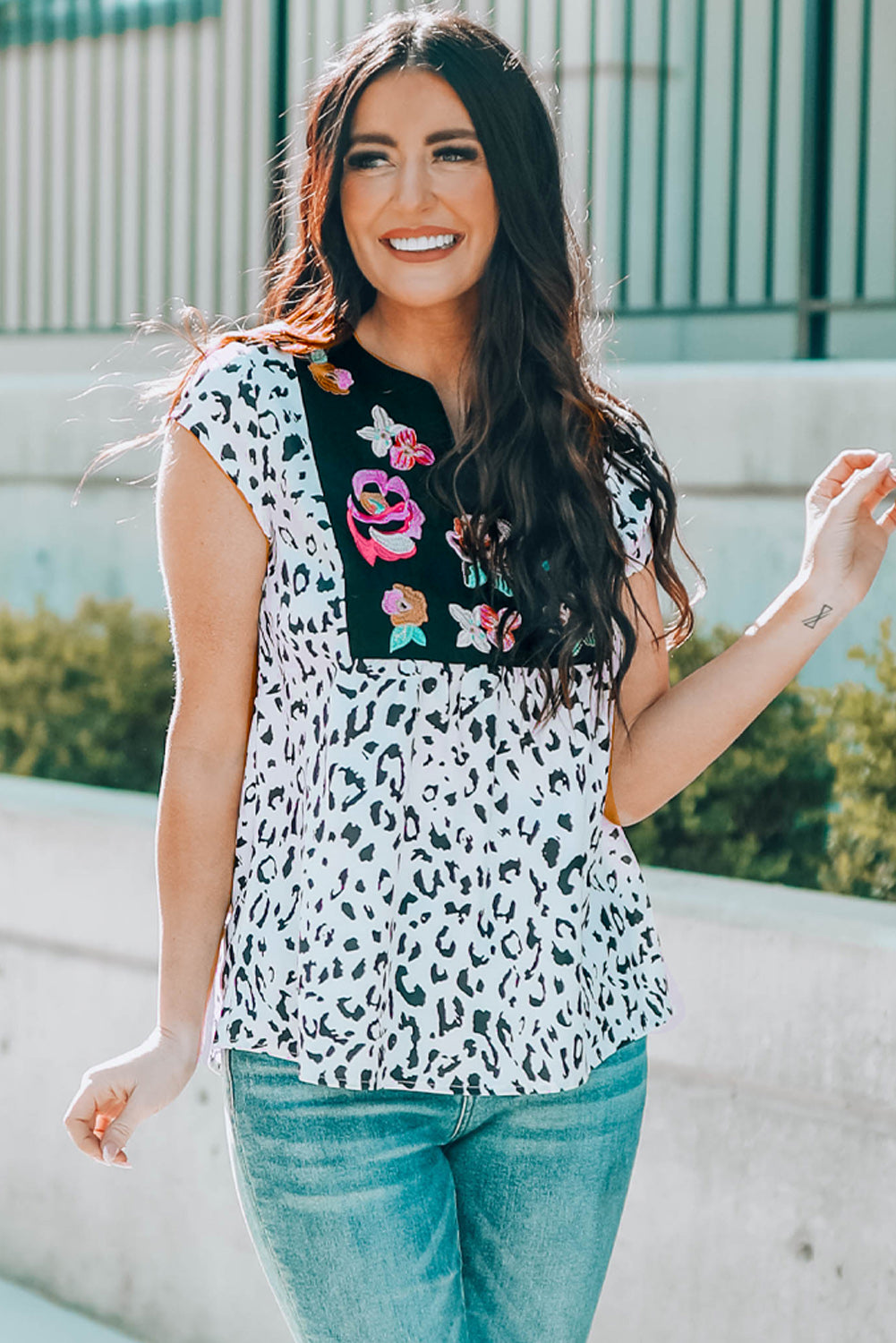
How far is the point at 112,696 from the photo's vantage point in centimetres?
460

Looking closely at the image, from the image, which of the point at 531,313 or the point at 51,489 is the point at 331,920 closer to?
the point at 531,313

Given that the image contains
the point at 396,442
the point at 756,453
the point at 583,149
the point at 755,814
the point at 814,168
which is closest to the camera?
the point at 396,442

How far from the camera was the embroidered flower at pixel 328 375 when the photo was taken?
1857 mm

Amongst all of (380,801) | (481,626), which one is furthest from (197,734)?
(481,626)

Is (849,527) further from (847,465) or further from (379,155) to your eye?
(379,155)

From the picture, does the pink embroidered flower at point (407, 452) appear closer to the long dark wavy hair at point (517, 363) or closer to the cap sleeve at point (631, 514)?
the long dark wavy hair at point (517, 363)

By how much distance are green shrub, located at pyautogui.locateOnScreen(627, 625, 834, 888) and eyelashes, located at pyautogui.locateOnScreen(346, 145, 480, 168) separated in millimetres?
1735

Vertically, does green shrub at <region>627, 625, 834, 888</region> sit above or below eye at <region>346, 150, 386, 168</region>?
below

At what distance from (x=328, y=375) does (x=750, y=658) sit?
59 centimetres

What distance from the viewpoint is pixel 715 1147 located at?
2.71 m

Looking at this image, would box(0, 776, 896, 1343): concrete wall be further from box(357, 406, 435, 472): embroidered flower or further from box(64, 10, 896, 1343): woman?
box(357, 406, 435, 472): embroidered flower

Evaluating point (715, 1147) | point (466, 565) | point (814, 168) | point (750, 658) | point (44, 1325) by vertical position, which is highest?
point (814, 168)

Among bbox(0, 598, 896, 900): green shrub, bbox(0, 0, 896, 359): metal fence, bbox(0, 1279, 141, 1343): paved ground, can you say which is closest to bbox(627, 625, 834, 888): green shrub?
bbox(0, 598, 896, 900): green shrub

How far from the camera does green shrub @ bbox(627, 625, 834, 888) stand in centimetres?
350
